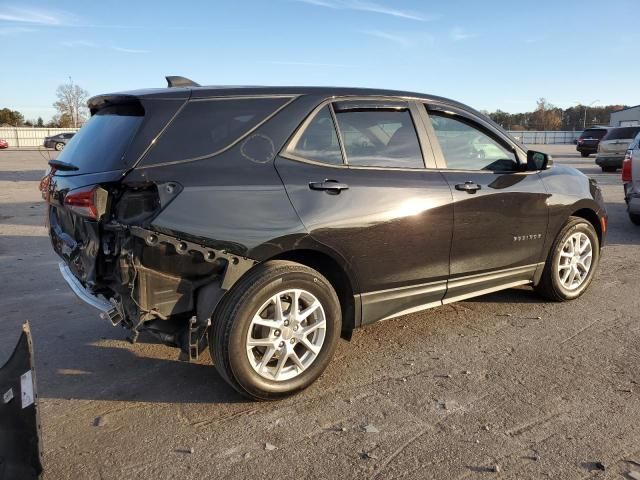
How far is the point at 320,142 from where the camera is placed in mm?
3490

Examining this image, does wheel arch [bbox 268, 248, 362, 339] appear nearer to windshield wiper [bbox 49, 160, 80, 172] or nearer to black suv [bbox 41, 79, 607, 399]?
black suv [bbox 41, 79, 607, 399]

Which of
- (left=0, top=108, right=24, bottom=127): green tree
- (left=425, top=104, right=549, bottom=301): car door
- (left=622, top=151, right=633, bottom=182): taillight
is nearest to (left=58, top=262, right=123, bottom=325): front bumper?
(left=425, top=104, right=549, bottom=301): car door

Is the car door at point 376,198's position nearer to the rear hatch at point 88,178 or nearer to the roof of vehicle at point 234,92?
the roof of vehicle at point 234,92

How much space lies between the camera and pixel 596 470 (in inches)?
101

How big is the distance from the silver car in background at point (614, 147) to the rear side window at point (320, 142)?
752 inches

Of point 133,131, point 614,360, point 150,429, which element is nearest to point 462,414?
point 614,360

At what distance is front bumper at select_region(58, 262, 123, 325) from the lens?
3.08 metres

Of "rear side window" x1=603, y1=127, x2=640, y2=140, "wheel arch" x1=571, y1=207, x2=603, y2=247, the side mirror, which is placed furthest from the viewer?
"rear side window" x1=603, y1=127, x2=640, y2=140

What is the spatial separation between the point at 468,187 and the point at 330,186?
124 cm

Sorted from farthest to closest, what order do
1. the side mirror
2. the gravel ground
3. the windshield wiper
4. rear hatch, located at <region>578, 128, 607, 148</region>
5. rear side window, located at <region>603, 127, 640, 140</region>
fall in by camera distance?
rear hatch, located at <region>578, 128, 607, 148</region>, rear side window, located at <region>603, 127, 640, 140</region>, the side mirror, the windshield wiper, the gravel ground

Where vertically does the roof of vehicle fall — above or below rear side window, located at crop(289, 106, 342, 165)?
above

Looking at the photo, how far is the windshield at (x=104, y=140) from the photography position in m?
3.03

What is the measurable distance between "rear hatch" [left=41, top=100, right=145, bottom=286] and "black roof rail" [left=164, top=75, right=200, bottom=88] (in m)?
0.47

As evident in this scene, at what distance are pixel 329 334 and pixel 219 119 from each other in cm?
148
